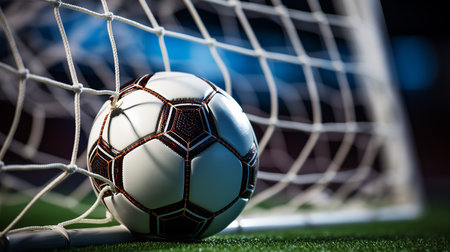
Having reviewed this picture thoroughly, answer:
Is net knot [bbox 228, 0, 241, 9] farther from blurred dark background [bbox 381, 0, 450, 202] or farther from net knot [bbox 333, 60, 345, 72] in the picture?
blurred dark background [bbox 381, 0, 450, 202]

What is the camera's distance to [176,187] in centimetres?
107

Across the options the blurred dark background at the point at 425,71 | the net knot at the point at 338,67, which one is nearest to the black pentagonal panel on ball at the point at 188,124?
the net knot at the point at 338,67

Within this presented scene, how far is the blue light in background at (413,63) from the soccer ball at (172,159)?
9406 millimetres

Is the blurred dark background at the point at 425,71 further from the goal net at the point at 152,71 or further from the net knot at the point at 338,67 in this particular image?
the net knot at the point at 338,67

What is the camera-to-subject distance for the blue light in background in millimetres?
9766

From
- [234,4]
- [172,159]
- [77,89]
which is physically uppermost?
[234,4]

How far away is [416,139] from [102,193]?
8894 millimetres

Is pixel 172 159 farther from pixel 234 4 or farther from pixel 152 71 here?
pixel 152 71

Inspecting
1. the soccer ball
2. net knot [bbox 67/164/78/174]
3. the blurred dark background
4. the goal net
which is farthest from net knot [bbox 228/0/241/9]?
the blurred dark background

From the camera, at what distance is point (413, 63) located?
9.90 m

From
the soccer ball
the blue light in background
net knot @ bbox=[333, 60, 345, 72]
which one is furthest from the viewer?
the blue light in background

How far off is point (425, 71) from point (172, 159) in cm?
1012

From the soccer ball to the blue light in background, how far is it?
9.41m

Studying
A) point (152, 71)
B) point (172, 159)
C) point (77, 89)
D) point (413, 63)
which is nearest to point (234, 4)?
point (77, 89)
